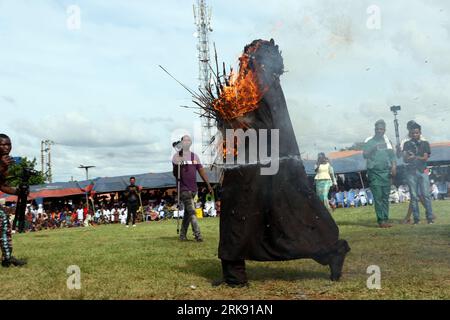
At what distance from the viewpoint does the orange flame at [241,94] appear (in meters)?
4.89

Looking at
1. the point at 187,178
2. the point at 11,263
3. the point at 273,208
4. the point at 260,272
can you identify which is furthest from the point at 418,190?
the point at 11,263

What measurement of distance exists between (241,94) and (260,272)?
2229 millimetres

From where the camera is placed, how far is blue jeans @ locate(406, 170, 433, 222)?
1082 centimetres

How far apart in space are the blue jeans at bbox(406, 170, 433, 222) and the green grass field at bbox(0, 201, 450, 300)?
2.39 metres

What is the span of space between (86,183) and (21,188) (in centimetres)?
2201

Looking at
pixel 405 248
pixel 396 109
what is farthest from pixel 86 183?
pixel 405 248

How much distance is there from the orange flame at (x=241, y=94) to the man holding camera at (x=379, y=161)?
6.42 meters

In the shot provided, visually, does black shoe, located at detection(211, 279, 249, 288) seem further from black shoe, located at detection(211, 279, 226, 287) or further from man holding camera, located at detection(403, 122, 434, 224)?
man holding camera, located at detection(403, 122, 434, 224)

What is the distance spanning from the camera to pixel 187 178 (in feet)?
33.2

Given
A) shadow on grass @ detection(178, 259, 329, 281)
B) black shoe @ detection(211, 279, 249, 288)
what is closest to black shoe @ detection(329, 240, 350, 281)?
shadow on grass @ detection(178, 259, 329, 281)

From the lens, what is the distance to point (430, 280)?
4.84 m

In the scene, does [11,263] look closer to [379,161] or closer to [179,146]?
[179,146]
